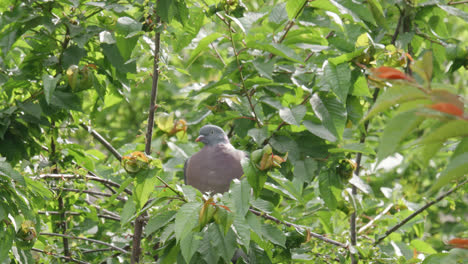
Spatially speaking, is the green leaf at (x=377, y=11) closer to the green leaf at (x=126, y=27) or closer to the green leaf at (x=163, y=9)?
the green leaf at (x=163, y=9)

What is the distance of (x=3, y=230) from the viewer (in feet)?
7.42

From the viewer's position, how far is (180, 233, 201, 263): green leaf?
186 centimetres

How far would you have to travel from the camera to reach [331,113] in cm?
228

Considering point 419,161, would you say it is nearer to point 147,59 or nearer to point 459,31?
point 459,31

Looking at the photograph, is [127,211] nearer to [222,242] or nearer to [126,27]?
[222,242]

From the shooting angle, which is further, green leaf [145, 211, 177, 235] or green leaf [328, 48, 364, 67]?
green leaf [328, 48, 364, 67]

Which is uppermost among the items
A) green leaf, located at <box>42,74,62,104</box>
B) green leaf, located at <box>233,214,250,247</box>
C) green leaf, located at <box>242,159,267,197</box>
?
green leaf, located at <box>42,74,62,104</box>

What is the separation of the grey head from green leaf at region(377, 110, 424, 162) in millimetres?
1572

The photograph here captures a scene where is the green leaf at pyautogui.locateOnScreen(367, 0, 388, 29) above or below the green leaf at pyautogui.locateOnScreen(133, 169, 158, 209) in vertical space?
above

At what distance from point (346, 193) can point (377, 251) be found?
0.39 meters

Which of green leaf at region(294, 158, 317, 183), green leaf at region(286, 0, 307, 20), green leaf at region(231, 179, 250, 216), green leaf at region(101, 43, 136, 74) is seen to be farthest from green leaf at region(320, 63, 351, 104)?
green leaf at region(101, 43, 136, 74)

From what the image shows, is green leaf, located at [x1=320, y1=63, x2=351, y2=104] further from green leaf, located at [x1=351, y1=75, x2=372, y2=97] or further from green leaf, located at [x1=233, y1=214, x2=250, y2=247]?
green leaf, located at [x1=233, y1=214, x2=250, y2=247]

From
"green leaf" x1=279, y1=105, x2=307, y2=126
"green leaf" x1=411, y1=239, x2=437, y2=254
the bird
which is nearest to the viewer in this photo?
"green leaf" x1=279, y1=105, x2=307, y2=126

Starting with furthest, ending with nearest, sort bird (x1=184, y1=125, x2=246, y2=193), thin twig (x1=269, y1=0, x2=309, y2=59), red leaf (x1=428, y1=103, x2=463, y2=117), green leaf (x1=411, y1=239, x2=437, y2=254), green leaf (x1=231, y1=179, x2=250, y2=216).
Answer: green leaf (x1=411, y1=239, x2=437, y2=254), bird (x1=184, y1=125, x2=246, y2=193), thin twig (x1=269, y1=0, x2=309, y2=59), green leaf (x1=231, y1=179, x2=250, y2=216), red leaf (x1=428, y1=103, x2=463, y2=117)
